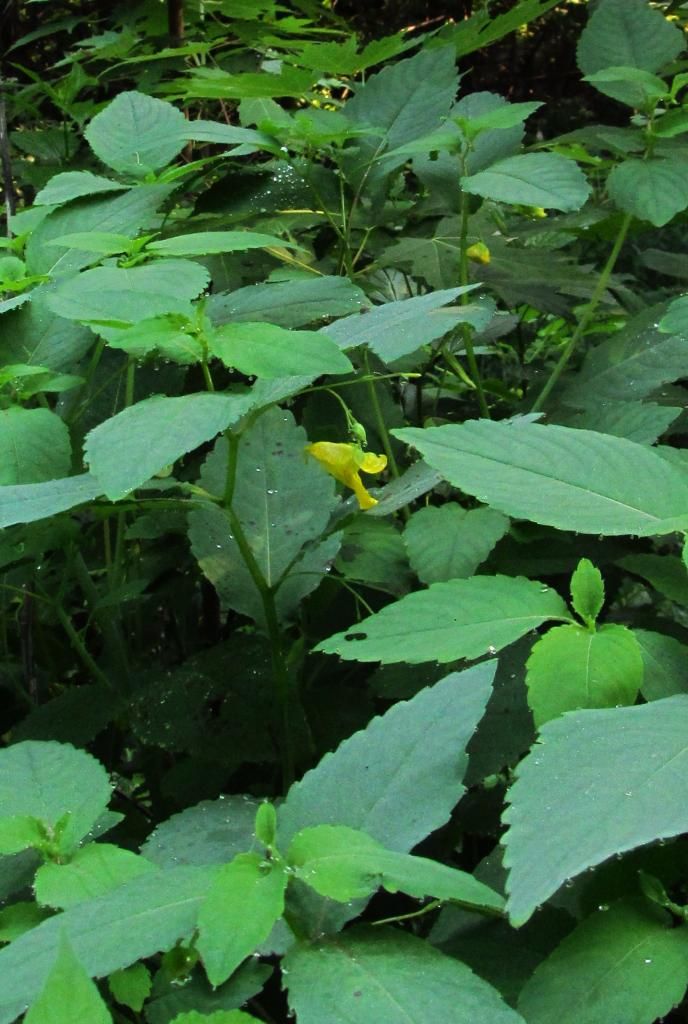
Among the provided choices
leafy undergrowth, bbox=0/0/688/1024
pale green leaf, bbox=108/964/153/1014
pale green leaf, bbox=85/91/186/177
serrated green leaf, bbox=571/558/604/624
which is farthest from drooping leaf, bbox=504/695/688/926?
pale green leaf, bbox=85/91/186/177

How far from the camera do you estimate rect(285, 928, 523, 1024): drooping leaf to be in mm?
459

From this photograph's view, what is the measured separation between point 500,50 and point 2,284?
244 centimetres

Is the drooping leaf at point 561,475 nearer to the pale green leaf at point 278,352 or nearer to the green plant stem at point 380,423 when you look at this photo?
the pale green leaf at point 278,352

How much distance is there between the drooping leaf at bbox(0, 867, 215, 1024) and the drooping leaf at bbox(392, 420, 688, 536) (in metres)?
0.28

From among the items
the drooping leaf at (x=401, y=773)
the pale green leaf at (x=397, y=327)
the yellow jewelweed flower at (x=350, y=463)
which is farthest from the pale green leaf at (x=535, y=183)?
the drooping leaf at (x=401, y=773)

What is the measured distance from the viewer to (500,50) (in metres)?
2.96

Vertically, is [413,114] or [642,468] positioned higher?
[413,114]

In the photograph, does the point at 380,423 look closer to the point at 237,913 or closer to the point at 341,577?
the point at 341,577

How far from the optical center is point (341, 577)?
A: 3.00 feet

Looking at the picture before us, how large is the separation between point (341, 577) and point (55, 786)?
13.1 inches

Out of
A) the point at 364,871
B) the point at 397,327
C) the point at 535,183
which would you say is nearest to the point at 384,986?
the point at 364,871

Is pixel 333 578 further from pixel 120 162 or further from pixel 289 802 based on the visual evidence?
pixel 120 162

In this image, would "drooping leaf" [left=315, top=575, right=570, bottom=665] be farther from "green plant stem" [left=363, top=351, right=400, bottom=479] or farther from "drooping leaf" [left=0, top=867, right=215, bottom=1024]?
"green plant stem" [left=363, top=351, right=400, bottom=479]

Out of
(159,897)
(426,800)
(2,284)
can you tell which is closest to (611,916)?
(426,800)
